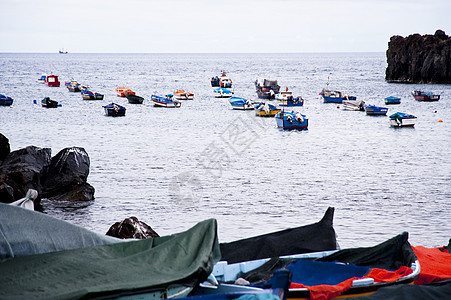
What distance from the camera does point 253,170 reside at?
34.1m

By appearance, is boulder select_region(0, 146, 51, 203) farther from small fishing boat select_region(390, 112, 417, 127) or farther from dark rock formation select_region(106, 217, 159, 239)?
small fishing boat select_region(390, 112, 417, 127)

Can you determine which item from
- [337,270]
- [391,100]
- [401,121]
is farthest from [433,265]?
[391,100]

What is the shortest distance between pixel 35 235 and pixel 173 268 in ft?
8.02

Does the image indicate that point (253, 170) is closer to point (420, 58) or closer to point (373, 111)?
point (373, 111)

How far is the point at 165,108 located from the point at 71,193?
50.0 metres

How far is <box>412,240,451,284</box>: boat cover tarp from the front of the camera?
12.1 m

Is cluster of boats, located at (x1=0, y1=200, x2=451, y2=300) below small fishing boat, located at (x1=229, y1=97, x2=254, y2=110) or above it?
above

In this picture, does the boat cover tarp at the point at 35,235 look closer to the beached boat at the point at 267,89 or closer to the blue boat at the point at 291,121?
the blue boat at the point at 291,121

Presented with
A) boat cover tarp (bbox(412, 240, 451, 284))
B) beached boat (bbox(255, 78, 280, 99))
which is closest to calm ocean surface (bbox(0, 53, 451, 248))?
boat cover tarp (bbox(412, 240, 451, 284))

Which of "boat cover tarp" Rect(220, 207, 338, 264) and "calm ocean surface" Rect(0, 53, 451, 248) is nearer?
"boat cover tarp" Rect(220, 207, 338, 264)

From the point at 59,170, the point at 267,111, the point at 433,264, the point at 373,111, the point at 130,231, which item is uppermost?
the point at 433,264

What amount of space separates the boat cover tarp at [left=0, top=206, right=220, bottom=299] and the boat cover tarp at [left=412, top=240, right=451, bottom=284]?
596cm

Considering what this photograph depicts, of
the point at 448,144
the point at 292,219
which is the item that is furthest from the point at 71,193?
the point at 448,144

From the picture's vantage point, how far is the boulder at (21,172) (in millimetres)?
19547
